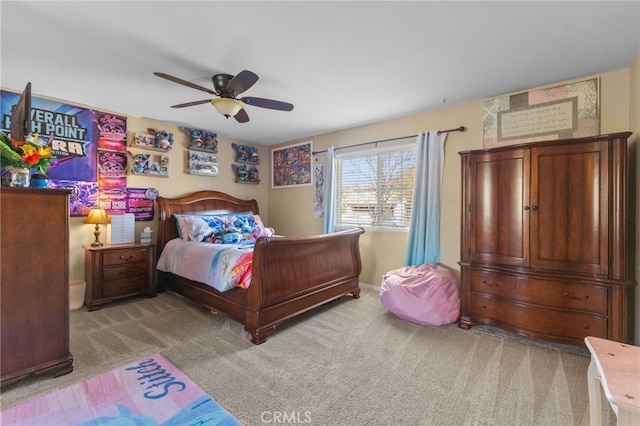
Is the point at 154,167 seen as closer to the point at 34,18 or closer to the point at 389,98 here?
the point at 34,18

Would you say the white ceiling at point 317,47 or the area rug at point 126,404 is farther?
the white ceiling at point 317,47

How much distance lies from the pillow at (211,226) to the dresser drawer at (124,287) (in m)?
0.72

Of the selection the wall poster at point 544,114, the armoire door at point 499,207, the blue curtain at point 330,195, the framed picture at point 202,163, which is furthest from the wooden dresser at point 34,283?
the wall poster at point 544,114

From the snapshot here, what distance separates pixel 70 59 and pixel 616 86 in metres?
4.60

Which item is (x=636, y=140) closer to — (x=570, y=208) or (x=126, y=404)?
(x=570, y=208)

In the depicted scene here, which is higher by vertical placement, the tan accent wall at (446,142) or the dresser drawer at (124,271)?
the tan accent wall at (446,142)

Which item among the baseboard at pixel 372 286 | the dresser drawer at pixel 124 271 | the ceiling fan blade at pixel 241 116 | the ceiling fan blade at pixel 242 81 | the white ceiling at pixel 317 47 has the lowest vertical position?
the baseboard at pixel 372 286

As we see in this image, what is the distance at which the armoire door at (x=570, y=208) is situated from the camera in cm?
212

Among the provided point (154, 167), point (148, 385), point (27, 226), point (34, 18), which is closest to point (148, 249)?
point (154, 167)

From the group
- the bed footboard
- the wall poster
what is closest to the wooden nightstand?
the bed footboard

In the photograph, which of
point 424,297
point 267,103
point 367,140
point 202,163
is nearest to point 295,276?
point 424,297

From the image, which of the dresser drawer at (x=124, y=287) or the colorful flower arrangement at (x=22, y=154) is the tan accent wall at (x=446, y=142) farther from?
the colorful flower arrangement at (x=22, y=154)

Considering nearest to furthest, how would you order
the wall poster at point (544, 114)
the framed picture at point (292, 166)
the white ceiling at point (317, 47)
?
the white ceiling at point (317, 47) < the wall poster at point (544, 114) < the framed picture at point (292, 166)

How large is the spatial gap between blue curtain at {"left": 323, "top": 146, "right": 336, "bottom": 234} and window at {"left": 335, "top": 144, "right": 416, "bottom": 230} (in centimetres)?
14
